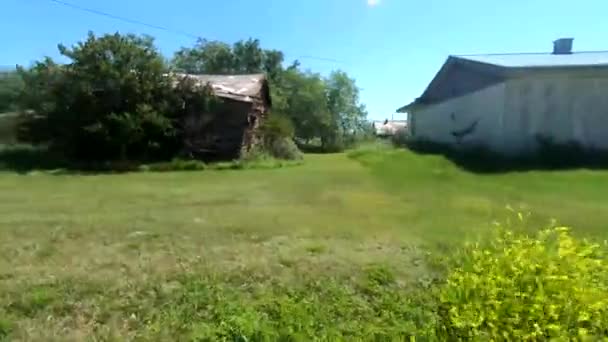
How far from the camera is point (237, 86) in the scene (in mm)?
18000

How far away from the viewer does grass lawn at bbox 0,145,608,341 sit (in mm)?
4082

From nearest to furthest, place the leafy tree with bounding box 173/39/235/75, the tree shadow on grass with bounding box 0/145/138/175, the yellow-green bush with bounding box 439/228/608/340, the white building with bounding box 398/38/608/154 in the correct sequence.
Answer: the yellow-green bush with bounding box 439/228/608/340 < the tree shadow on grass with bounding box 0/145/138/175 < the white building with bounding box 398/38/608/154 < the leafy tree with bounding box 173/39/235/75

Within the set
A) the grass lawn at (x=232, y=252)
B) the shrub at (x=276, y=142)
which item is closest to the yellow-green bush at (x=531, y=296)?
the grass lawn at (x=232, y=252)

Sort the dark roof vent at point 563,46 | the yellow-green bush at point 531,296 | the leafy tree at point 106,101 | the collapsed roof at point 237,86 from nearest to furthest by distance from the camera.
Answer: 1. the yellow-green bush at point 531,296
2. the leafy tree at point 106,101
3. the collapsed roof at point 237,86
4. the dark roof vent at point 563,46

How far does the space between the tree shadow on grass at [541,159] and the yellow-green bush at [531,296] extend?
11070 millimetres

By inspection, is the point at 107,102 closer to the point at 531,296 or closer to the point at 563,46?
the point at 531,296

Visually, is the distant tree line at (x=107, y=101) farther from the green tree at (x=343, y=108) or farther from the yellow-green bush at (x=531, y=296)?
the green tree at (x=343, y=108)

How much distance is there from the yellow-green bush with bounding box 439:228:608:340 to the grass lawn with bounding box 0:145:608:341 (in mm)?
1149

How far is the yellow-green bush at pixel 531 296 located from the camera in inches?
112

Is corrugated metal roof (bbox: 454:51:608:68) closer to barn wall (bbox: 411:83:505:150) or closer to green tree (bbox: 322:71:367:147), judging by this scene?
barn wall (bbox: 411:83:505:150)

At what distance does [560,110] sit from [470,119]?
3.22 m

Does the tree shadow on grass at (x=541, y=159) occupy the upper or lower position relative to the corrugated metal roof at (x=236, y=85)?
lower

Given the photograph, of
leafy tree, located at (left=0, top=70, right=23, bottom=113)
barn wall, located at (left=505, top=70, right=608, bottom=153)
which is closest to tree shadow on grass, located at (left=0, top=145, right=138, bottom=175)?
leafy tree, located at (left=0, top=70, right=23, bottom=113)

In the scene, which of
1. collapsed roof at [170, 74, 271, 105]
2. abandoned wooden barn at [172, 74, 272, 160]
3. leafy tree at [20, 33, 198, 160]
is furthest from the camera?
collapsed roof at [170, 74, 271, 105]
